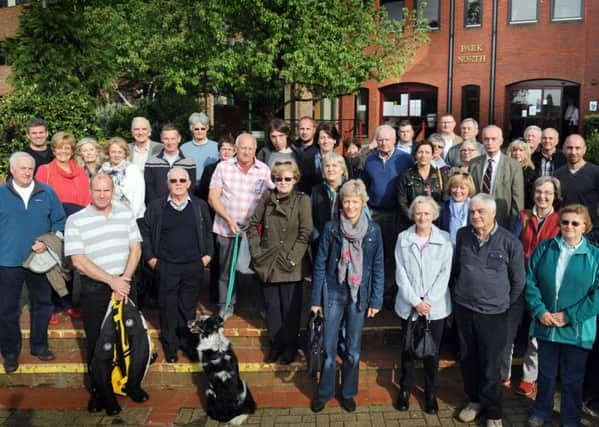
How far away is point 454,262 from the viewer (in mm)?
4758

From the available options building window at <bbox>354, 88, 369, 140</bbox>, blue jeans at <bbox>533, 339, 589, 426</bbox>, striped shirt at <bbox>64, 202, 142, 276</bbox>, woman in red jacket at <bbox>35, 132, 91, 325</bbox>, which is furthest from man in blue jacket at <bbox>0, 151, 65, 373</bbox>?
building window at <bbox>354, 88, 369, 140</bbox>

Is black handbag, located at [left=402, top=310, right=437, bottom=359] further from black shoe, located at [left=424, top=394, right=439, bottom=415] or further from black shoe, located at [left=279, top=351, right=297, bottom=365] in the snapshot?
black shoe, located at [left=279, top=351, right=297, bottom=365]

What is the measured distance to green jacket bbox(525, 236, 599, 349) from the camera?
428 centimetres

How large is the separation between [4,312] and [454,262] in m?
4.19

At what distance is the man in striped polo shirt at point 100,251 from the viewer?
4.70m

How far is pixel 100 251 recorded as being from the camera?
15.7 feet

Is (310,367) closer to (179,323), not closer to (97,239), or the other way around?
(179,323)

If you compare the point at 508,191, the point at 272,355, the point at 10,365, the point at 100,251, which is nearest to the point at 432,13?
the point at 508,191

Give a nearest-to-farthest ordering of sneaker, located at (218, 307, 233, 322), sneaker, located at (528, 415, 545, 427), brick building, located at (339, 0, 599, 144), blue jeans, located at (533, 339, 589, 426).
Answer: blue jeans, located at (533, 339, 589, 426) → sneaker, located at (528, 415, 545, 427) → sneaker, located at (218, 307, 233, 322) → brick building, located at (339, 0, 599, 144)

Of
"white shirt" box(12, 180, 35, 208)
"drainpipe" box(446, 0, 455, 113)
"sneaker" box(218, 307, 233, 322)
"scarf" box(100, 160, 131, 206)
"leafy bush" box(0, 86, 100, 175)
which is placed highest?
"drainpipe" box(446, 0, 455, 113)

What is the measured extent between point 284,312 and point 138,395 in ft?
5.01

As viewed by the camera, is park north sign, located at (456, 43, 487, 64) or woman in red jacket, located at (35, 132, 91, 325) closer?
woman in red jacket, located at (35, 132, 91, 325)

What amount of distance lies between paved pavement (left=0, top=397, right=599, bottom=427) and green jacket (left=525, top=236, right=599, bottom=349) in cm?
85

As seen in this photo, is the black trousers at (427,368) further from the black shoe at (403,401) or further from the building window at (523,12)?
the building window at (523,12)
